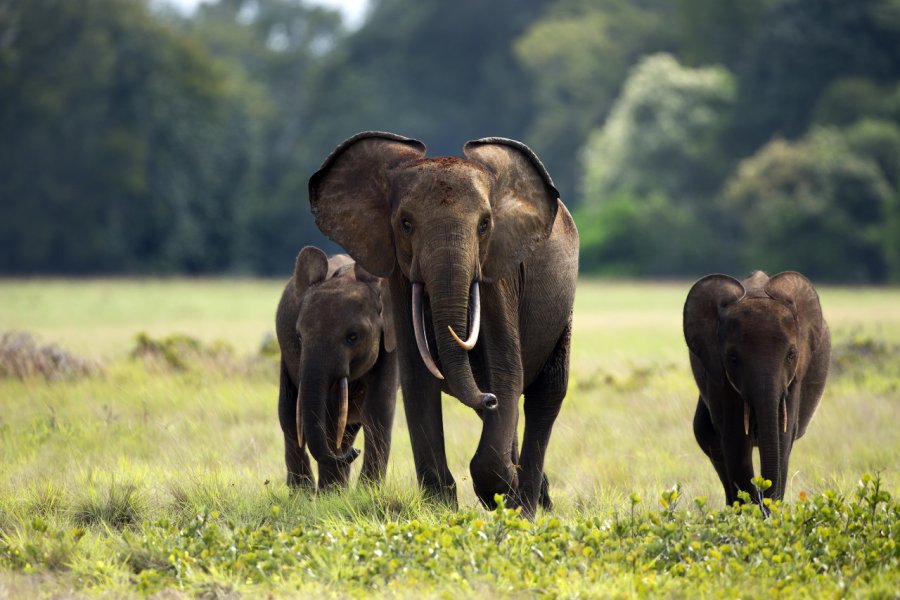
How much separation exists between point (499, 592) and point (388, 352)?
3056 millimetres

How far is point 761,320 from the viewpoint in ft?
28.6

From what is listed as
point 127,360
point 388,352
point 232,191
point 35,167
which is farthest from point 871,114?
point 388,352

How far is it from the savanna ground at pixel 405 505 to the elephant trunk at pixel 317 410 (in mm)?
350

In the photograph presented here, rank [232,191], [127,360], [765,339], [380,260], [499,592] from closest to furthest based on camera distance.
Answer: [499,592] < [380,260] < [765,339] < [127,360] < [232,191]

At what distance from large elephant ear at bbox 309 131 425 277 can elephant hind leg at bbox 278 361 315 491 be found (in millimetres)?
1836

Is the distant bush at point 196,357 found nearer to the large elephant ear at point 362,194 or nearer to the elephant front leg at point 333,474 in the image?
the elephant front leg at point 333,474

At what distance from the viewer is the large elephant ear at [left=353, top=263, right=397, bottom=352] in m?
8.52

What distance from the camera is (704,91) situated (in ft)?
199

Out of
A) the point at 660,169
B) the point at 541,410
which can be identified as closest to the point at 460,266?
the point at 541,410

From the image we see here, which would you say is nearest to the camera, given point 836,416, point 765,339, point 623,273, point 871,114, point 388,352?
point 765,339

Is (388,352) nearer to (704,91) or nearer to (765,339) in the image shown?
(765,339)

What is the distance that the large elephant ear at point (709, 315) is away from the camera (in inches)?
354

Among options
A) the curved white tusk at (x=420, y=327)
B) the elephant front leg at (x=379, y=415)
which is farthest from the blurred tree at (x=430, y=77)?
the curved white tusk at (x=420, y=327)

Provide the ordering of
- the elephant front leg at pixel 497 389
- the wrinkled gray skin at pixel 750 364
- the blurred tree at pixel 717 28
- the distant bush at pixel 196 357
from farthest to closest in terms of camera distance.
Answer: the blurred tree at pixel 717 28
the distant bush at pixel 196 357
the wrinkled gray skin at pixel 750 364
the elephant front leg at pixel 497 389
